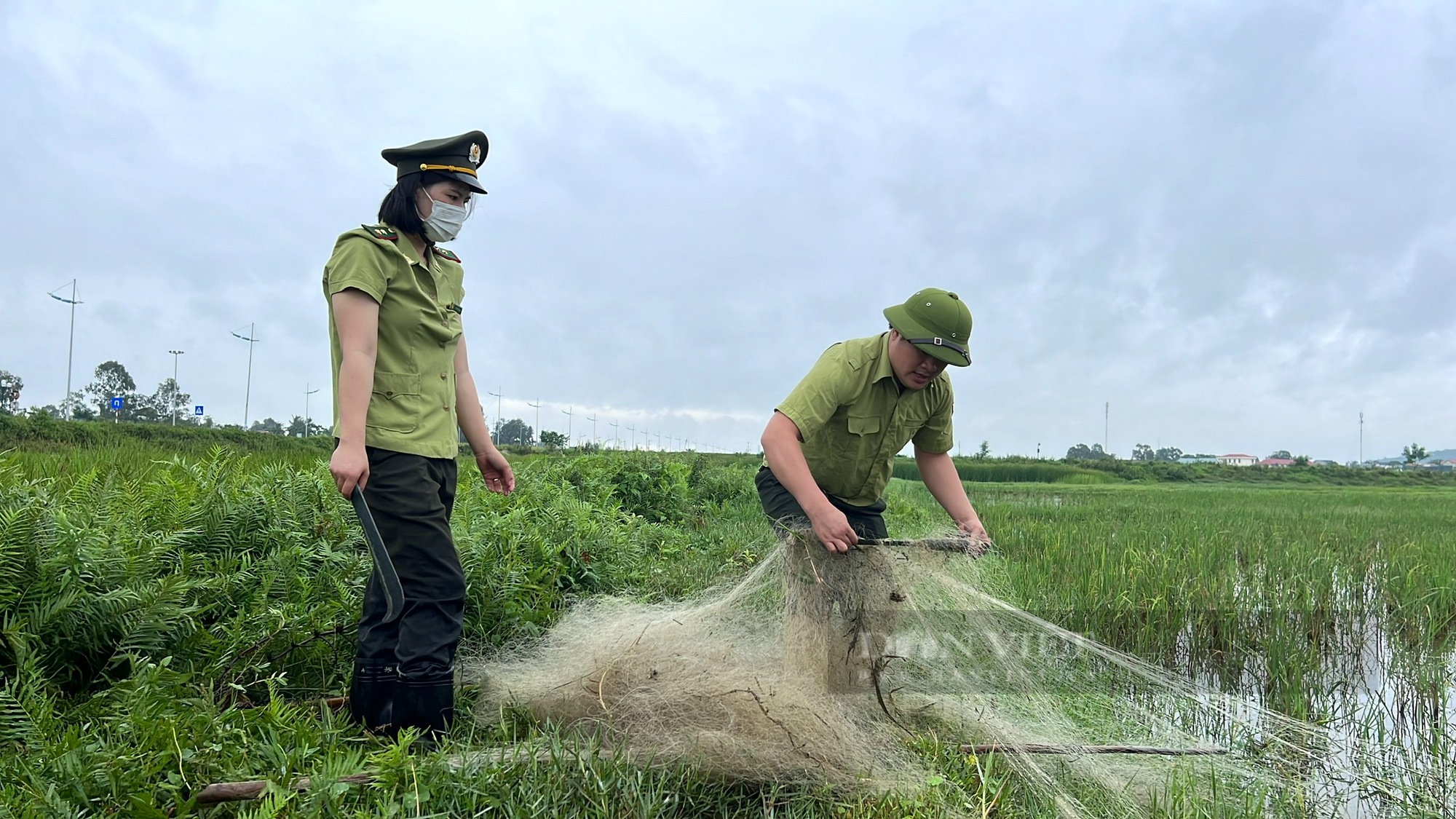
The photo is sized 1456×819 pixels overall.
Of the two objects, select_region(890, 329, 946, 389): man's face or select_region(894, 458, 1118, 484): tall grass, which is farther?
select_region(894, 458, 1118, 484): tall grass

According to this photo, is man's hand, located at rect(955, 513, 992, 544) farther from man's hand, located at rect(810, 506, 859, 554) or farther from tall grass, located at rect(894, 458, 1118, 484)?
tall grass, located at rect(894, 458, 1118, 484)

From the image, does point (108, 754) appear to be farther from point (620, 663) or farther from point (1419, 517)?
point (1419, 517)

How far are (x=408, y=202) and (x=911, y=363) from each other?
1.63m

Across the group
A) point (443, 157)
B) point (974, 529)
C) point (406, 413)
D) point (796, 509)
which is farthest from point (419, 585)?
point (974, 529)

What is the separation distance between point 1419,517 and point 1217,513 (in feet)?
8.95

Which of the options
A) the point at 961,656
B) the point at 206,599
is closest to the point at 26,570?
the point at 206,599

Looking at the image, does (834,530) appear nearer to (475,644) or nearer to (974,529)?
(974,529)

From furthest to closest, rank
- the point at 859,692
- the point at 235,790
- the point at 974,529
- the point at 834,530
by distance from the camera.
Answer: the point at 974,529 → the point at 859,692 → the point at 834,530 → the point at 235,790

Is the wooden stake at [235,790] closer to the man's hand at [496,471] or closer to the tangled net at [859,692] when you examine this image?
the tangled net at [859,692]

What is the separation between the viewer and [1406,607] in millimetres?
4750

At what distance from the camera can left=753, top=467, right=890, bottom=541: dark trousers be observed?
3.02 metres

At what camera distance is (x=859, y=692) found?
2.65 m

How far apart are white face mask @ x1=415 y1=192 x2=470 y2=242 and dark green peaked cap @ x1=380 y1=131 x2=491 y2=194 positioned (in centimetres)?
8

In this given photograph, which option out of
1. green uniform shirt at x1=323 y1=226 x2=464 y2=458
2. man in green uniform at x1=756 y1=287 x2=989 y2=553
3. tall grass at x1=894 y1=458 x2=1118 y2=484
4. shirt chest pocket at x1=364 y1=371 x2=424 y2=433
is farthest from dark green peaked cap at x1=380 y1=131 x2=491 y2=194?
tall grass at x1=894 y1=458 x2=1118 y2=484
